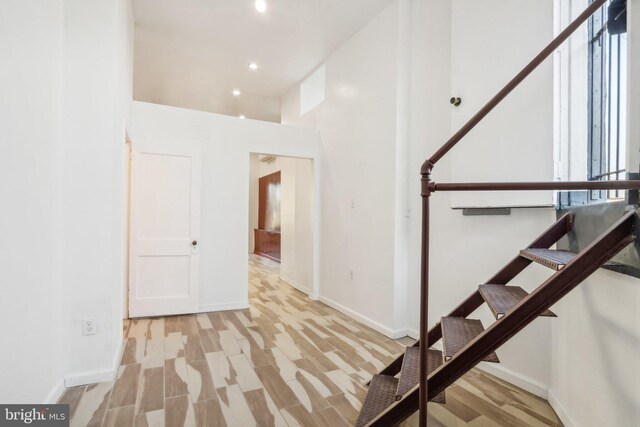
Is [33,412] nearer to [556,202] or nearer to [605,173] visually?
[556,202]

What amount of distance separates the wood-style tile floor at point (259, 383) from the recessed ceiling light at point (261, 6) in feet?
11.5

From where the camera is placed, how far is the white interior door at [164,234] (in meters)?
3.77

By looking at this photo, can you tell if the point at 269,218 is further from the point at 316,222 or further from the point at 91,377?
the point at 91,377

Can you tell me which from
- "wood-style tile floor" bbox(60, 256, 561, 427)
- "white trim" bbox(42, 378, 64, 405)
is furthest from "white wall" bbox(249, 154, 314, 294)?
"white trim" bbox(42, 378, 64, 405)

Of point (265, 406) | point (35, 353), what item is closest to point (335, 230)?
point (265, 406)

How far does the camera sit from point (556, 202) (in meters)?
2.12

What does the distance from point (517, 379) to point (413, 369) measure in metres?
1.06

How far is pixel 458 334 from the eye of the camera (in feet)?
5.77

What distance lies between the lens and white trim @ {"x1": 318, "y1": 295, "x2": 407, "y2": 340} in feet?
10.8

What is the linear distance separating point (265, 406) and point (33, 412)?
1251mm

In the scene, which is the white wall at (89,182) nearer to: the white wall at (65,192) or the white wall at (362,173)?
the white wall at (65,192)

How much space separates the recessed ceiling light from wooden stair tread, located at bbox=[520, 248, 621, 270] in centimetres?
346

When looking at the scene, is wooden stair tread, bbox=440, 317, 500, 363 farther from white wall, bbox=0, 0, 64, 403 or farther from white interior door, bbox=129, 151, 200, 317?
white interior door, bbox=129, 151, 200, 317

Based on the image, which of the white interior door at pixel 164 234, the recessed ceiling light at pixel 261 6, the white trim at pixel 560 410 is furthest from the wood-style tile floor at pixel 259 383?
the recessed ceiling light at pixel 261 6
